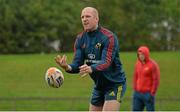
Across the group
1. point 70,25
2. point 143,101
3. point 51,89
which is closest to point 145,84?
point 143,101

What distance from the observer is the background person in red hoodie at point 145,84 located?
1457 centimetres

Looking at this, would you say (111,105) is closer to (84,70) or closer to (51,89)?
(84,70)

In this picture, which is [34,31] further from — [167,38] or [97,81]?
[97,81]

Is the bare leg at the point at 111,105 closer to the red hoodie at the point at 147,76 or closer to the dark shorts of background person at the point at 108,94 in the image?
the dark shorts of background person at the point at 108,94

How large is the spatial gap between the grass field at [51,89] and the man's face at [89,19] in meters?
8.63

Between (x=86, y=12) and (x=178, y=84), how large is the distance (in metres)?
18.6

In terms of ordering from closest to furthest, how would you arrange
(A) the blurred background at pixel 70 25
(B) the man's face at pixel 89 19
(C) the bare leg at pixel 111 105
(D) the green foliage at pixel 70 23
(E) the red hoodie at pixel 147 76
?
(B) the man's face at pixel 89 19
(C) the bare leg at pixel 111 105
(E) the red hoodie at pixel 147 76
(A) the blurred background at pixel 70 25
(D) the green foliage at pixel 70 23

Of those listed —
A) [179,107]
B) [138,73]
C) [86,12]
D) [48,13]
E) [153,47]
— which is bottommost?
[153,47]

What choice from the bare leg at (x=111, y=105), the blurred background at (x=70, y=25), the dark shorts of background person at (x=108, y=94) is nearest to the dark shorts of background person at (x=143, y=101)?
the dark shorts of background person at (x=108, y=94)

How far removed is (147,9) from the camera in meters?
66.5

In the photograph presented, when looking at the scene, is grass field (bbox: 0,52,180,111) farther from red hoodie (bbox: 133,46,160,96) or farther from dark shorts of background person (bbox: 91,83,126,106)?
dark shorts of background person (bbox: 91,83,126,106)

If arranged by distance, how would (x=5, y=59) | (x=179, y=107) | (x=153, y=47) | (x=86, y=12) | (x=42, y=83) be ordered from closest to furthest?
(x=86, y=12)
(x=179, y=107)
(x=42, y=83)
(x=5, y=59)
(x=153, y=47)

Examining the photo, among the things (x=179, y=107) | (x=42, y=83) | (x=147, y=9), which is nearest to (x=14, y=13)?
(x=147, y=9)

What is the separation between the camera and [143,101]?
14.6 meters
